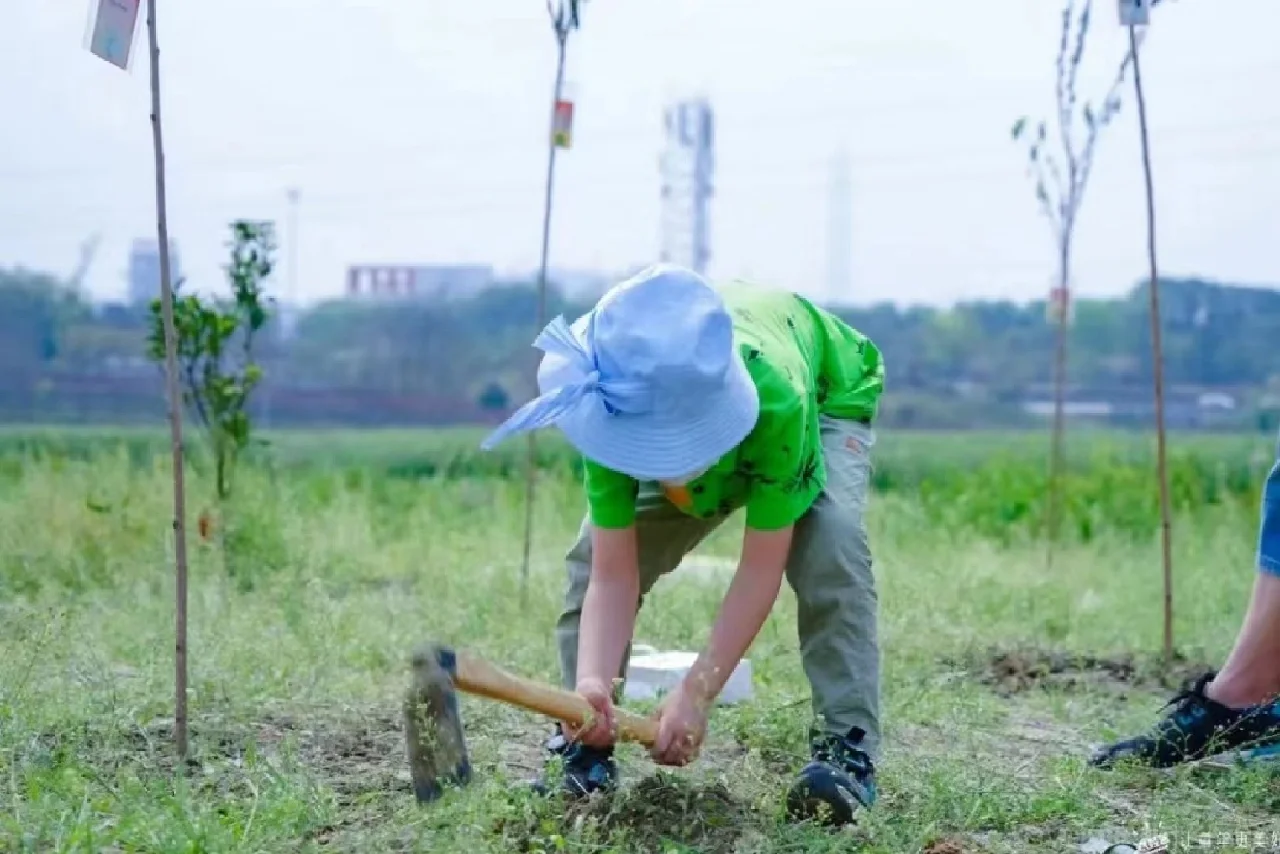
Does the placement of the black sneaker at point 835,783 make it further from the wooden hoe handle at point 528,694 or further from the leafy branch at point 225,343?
the leafy branch at point 225,343

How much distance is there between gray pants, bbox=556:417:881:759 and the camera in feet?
10.00

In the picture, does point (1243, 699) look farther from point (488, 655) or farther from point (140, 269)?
point (140, 269)

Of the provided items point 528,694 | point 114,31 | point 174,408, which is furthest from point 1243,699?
point 114,31

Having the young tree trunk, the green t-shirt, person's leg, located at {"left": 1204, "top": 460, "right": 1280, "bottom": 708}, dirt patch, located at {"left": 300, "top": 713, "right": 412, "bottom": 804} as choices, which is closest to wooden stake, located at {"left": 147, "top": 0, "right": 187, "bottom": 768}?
dirt patch, located at {"left": 300, "top": 713, "right": 412, "bottom": 804}

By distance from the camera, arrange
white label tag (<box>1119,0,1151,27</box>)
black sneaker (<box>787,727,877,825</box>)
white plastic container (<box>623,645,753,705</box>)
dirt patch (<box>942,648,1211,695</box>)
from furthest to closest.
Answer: dirt patch (<box>942,648,1211,695</box>) → white label tag (<box>1119,0,1151,27</box>) → white plastic container (<box>623,645,753,705</box>) → black sneaker (<box>787,727,877,825</box>)

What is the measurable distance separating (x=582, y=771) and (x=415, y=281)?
10.2 metres

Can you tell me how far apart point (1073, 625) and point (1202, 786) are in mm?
2135

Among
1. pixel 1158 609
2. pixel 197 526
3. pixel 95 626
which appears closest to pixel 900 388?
pixel 1158 609

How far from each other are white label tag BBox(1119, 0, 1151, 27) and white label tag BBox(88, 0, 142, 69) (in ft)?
8.51

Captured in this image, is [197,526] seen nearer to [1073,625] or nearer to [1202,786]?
[1073,625]

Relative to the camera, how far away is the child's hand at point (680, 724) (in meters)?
2.88

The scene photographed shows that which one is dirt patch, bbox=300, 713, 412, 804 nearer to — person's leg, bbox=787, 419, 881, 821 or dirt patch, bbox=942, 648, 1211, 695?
person's leg, bbox=787, 419, 881, 821

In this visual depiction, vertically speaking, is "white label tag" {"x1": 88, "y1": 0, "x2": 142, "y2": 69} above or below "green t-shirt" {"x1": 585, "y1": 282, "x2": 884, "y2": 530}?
above

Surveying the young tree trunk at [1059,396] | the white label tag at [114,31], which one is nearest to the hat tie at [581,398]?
the white label tag at [114,31]
